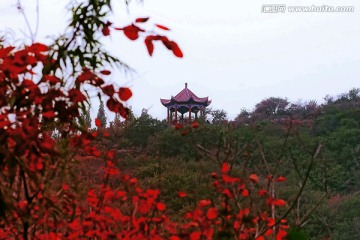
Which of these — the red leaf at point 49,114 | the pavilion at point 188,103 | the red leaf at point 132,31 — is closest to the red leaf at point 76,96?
the red leaf at point 49,114

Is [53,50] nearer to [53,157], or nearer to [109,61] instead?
[109,61]

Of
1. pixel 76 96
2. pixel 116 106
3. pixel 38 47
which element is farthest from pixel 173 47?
pixel 38 47

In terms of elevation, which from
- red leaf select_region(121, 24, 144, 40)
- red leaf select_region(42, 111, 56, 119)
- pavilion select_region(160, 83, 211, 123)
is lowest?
red leaf select_region(42, 111, 56, 119)

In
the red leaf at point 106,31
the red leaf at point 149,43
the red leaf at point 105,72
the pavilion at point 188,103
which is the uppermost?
the pavilion at point 188,103

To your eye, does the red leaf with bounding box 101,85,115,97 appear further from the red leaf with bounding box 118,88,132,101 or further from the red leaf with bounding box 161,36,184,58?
the red leaf with bounding box 161,36,184,58

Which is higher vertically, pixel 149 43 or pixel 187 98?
pixel 187 98

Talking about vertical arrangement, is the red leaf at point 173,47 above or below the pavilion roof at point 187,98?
below

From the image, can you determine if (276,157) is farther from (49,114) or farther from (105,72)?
(49,114)

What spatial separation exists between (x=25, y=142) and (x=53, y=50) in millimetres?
513

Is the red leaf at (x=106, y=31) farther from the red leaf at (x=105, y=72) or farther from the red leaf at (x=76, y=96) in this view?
the red leaf at (x=76, y=96)

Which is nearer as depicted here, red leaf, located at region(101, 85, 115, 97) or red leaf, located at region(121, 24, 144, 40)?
red leaf, located at region(121, 24, 144, 40)

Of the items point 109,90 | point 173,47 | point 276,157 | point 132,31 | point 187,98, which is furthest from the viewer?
point 187,98

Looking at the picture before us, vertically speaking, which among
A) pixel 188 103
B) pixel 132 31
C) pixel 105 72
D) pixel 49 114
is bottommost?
pixel 49 114

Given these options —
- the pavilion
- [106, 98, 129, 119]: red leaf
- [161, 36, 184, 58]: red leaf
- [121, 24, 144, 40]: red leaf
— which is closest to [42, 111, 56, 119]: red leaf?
[106, 98, 129, 119]: red leaf
